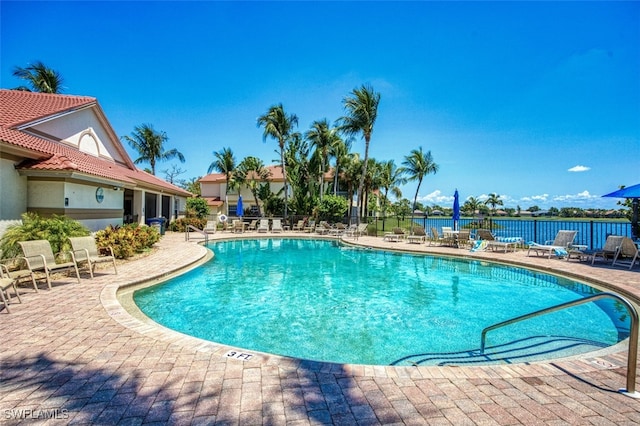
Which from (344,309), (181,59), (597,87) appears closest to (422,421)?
(344,309)

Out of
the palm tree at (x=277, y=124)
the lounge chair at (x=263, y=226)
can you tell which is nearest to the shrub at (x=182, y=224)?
the lounge chair at (x=263, y=226)

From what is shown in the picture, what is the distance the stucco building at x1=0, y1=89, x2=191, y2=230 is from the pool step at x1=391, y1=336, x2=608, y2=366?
445 inches

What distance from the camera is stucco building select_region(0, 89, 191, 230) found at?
9359 mm

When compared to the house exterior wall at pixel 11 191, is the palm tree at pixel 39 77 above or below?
above

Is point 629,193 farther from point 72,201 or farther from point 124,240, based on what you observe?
point 72,201

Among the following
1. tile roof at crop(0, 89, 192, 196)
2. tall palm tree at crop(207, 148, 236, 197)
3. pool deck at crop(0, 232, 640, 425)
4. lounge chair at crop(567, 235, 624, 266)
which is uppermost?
tall palm tree at crop(207, 148, 236, 197)

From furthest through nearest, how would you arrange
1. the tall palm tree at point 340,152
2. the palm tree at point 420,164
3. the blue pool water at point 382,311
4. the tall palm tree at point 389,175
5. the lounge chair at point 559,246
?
1. the tall palm tree at point 389,175
2. the palm tree at point 420,164
3. the tall palm tree at point 340,152
4. the lounge chair at point 559,246
5. the blue pool water at point 382,311

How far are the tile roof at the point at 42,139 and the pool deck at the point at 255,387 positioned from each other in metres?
7.53

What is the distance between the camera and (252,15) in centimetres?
1027

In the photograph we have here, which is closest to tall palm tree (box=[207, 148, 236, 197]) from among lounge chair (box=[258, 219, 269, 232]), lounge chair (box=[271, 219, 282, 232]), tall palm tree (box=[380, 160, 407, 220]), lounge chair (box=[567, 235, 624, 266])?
lounge chair (box=[271, 219, 282, 232])

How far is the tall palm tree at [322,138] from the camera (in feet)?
86.8

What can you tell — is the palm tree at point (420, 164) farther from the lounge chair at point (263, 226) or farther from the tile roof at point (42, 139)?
the tile roof at point (42, 139)

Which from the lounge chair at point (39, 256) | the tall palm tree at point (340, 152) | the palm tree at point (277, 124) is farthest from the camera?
the tall palm tree at point (340, 152)

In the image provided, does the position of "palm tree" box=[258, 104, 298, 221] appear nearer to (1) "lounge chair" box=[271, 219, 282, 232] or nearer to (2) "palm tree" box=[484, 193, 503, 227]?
(1) "lounge chair" box=[271, 219, 282, 232]
